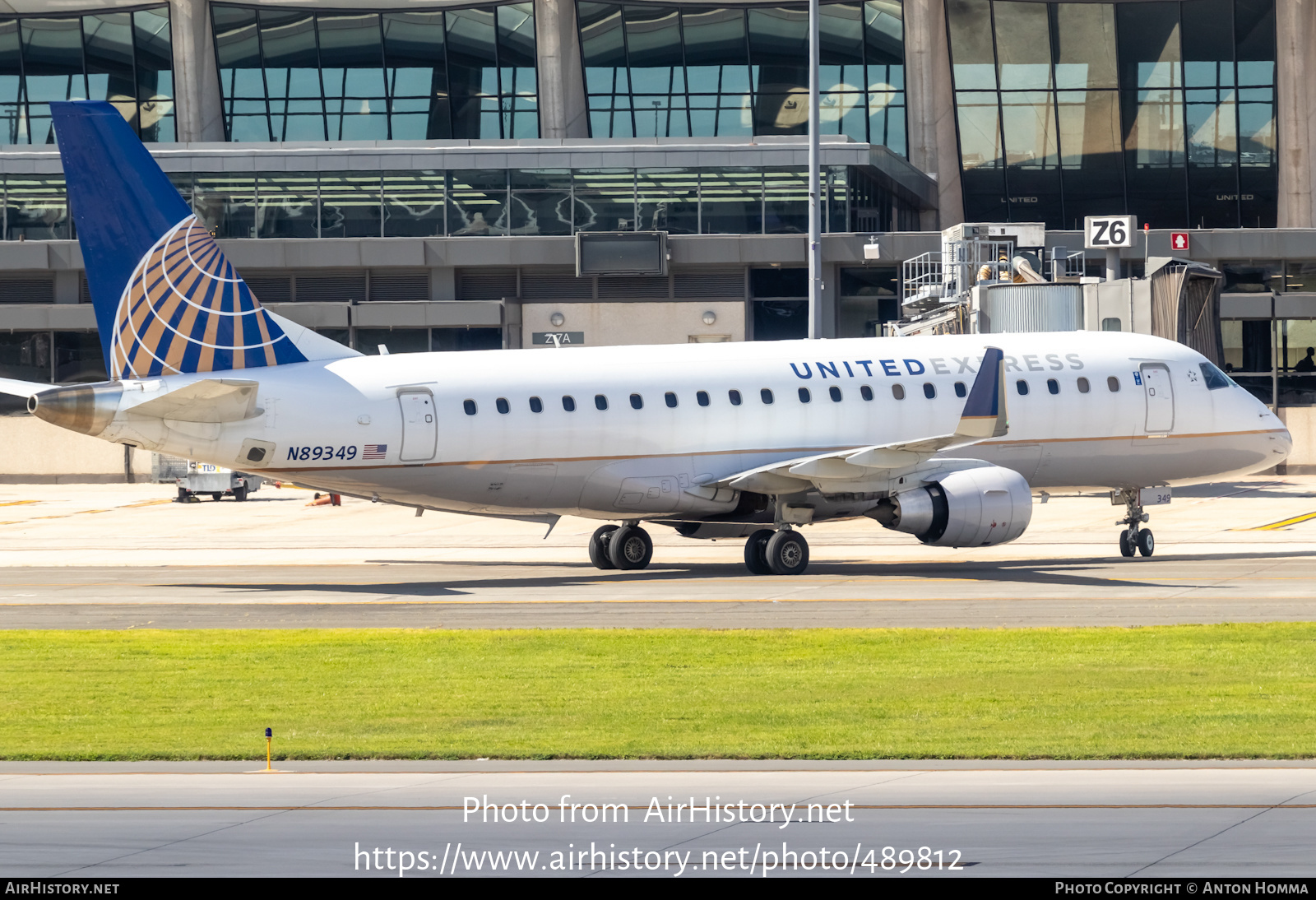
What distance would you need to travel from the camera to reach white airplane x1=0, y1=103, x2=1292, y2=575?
92.2ft

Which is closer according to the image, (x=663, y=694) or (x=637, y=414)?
(x=663, y=694)

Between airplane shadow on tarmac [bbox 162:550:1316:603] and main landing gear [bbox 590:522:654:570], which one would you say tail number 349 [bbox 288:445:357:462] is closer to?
airplane shadow on tarmac [bbox 162:550:1316:603]

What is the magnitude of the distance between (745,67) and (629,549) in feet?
167

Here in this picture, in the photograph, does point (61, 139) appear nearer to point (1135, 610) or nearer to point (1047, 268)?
point (1135, 610)

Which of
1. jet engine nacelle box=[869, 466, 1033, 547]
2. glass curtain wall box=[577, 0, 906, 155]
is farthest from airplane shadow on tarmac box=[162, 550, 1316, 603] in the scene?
glass curtain wall box=[577, 0, 906, 155]

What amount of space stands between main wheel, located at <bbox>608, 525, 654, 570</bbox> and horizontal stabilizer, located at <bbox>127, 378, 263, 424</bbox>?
26.6 ft

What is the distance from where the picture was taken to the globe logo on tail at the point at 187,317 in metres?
28.2

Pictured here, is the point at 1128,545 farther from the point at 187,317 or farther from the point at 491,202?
the point at 491,202

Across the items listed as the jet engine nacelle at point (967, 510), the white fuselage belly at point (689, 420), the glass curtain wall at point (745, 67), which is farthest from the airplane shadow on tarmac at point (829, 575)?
the glass curtain wall at point (745, 67)

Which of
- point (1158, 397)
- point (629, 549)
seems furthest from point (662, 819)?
point (1158, 397)

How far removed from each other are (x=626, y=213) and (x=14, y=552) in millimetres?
31887

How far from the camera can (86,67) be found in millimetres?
83125

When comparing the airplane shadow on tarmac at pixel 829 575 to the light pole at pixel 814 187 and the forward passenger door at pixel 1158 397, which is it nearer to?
the forward passenger door at pixel 1158 397

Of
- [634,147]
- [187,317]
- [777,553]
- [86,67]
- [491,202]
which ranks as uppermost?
[86,67]
